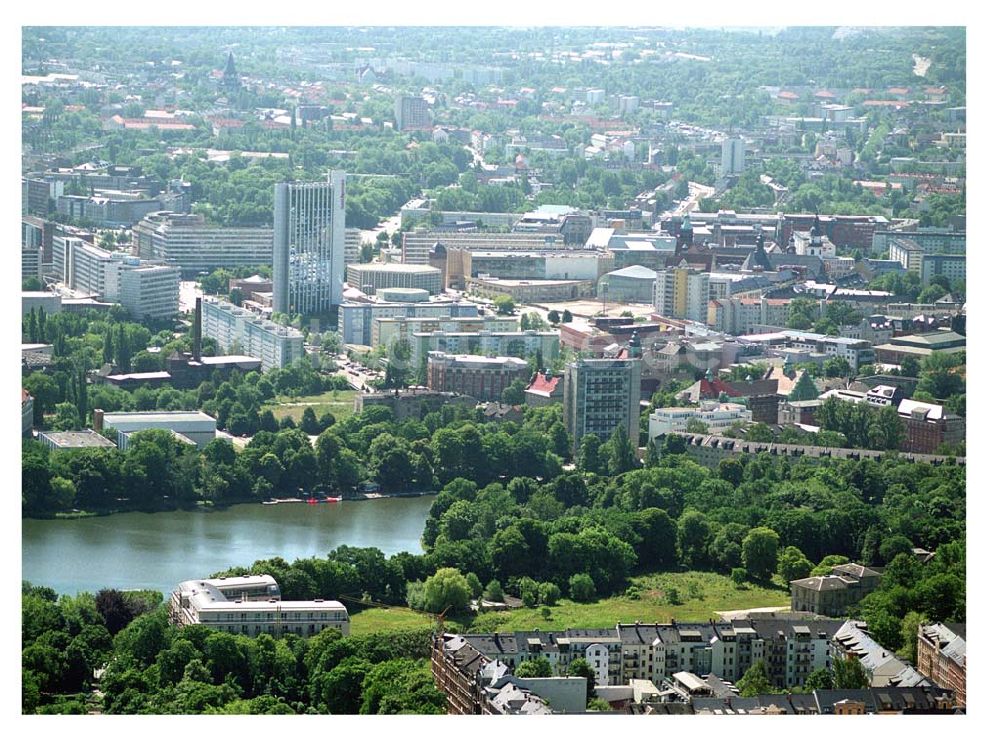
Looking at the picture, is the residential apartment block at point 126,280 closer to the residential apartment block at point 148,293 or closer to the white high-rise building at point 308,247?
the residential apartment block at point 148,293

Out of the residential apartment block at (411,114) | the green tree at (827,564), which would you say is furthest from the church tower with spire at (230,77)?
the green tree at (827,564)

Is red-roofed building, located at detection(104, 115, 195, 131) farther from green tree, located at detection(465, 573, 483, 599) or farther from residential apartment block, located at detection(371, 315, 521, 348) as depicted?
green tree, located at detection(465, 573, 483, 599)

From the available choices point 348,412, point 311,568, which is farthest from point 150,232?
point 311,568

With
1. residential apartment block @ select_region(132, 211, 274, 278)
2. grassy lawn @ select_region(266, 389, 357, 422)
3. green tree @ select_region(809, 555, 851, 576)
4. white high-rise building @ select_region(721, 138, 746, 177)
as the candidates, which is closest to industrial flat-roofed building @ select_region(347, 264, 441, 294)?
residential apartment block @ select_region(132, 211, 274, 278)

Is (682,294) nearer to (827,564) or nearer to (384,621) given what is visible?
(827,564)

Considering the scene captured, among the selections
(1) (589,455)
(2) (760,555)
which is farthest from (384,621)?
(1) (589,455)
